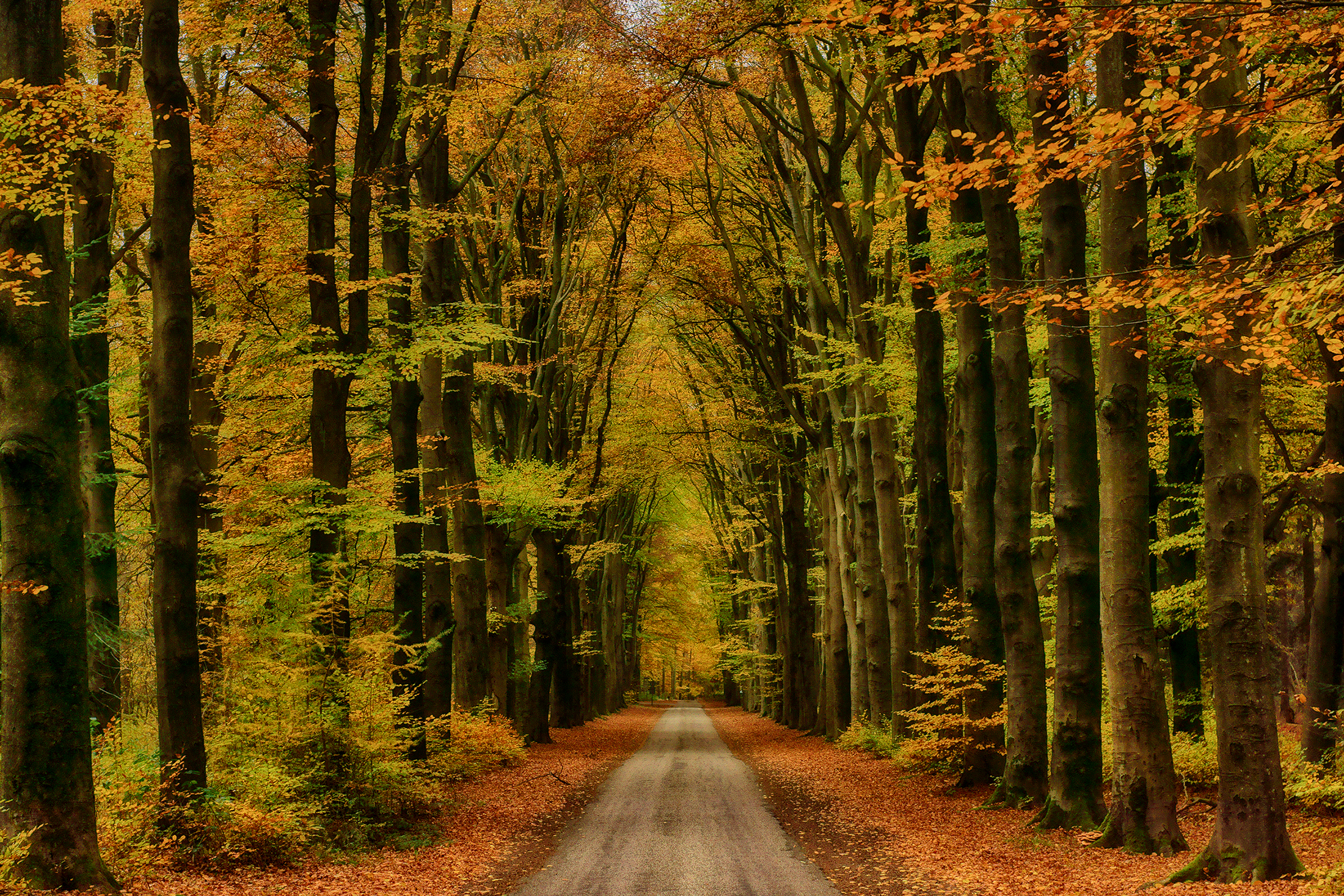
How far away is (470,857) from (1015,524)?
7.78 m

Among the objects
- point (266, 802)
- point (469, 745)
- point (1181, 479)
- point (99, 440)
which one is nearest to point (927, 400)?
point (1181, 479)

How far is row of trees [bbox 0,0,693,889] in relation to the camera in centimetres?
776

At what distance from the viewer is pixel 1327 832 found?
10125 mm

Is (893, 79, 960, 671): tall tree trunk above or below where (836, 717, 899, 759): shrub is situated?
above

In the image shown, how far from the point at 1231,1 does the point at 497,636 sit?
762 inches

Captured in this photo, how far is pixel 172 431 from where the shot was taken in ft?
31.7

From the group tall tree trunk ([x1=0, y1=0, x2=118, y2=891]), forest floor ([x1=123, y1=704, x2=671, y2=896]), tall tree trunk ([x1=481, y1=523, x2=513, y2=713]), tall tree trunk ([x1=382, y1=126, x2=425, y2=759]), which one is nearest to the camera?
tall tree trunk ([x1=0, y1=0, x2=118, y2=891])

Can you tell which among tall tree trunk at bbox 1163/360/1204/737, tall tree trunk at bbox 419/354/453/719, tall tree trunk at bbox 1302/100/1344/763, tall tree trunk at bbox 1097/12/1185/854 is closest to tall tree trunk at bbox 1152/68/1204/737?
tall tree trunk at bbox 1163/360/1204/737

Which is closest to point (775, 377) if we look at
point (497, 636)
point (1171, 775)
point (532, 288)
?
point (532, 288)

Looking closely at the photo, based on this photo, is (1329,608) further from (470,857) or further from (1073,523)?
(470,857)

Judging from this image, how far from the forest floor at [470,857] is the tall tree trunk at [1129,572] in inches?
241

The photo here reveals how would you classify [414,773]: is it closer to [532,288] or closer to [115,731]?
[115,731]

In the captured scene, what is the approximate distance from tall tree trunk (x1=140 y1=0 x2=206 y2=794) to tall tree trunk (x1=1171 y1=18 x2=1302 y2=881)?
9007 mm

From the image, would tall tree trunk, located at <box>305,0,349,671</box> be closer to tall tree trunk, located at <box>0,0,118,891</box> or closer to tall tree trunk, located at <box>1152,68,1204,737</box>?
tall tree trunk, located at <box>0,0,118,891</box>
